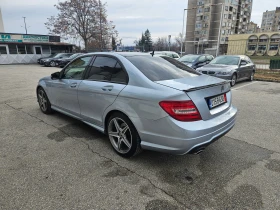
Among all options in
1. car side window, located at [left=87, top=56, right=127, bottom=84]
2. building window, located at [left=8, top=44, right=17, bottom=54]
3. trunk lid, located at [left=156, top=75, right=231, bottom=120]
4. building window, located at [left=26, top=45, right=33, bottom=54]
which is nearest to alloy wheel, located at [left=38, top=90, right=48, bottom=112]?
car side window, located at [left=87, top=56, right=127, bottom=84]

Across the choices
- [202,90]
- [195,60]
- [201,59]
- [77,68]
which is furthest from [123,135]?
[201,59]

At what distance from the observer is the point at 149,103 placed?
2.55 metres

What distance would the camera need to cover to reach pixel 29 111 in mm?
5461

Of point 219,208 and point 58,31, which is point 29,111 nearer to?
point 219,208

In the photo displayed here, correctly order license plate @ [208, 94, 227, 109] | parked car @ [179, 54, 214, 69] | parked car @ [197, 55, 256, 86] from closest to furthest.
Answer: license plate @ [208, 94, 227, 109]
parked car @ [197, 55, 256, 86]
parked car @ [179, 54, 214, 69]

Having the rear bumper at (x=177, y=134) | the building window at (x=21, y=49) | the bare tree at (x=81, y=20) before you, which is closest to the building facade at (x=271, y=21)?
the bare tree at (x=81, y=20)

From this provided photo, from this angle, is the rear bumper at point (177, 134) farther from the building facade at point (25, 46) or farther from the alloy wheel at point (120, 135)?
the building facade at point (25, 46)

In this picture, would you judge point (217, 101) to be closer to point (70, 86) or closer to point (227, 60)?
point (70, 86)

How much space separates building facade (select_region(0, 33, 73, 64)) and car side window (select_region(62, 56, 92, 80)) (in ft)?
90.9

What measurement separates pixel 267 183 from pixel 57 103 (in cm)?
412

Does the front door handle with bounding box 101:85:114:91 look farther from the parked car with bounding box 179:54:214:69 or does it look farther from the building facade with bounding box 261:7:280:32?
the building facade with bounding box 261:7:280:32

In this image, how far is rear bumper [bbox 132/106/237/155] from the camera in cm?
239

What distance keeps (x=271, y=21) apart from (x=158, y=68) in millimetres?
132331

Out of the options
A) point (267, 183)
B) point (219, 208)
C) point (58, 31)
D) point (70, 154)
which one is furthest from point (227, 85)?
point (58, 31)
